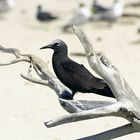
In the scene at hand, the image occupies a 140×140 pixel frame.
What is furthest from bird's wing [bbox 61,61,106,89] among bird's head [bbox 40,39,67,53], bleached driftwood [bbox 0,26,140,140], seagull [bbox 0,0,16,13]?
seagull [bbox 0,0,16,13]

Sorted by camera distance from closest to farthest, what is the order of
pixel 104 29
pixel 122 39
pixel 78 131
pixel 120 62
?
pixel 78 131
pixel 120 62
pixel 122 39
pixel 104 29

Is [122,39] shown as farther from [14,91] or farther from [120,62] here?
[14,91]

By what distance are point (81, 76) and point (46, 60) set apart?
544 centimetres

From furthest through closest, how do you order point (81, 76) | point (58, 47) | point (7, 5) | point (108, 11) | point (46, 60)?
1. point (7, 5)
2. point (108, 11)
3. point (46, 60)
4. point (58, 47)
5. point (81, 76)

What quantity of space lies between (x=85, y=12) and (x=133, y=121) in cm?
1064

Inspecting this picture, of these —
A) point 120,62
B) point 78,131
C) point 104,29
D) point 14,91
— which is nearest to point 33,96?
point 14,91

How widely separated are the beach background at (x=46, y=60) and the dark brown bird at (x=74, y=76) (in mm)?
1784

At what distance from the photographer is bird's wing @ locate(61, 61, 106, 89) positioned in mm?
7473

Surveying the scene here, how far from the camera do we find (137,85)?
11711mm

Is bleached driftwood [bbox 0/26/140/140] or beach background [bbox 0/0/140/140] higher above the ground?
bleached driftwood [bbox 0/26/140/140]

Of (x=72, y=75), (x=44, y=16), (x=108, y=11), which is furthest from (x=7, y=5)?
(x=72, y=75)

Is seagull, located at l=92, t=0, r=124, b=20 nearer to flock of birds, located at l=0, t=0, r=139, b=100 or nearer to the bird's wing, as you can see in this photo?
flock of birds, located at l=0, t=0, r=139, b=100

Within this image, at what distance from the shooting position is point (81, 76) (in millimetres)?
7656

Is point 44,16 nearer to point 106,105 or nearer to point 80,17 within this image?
point 80,17
